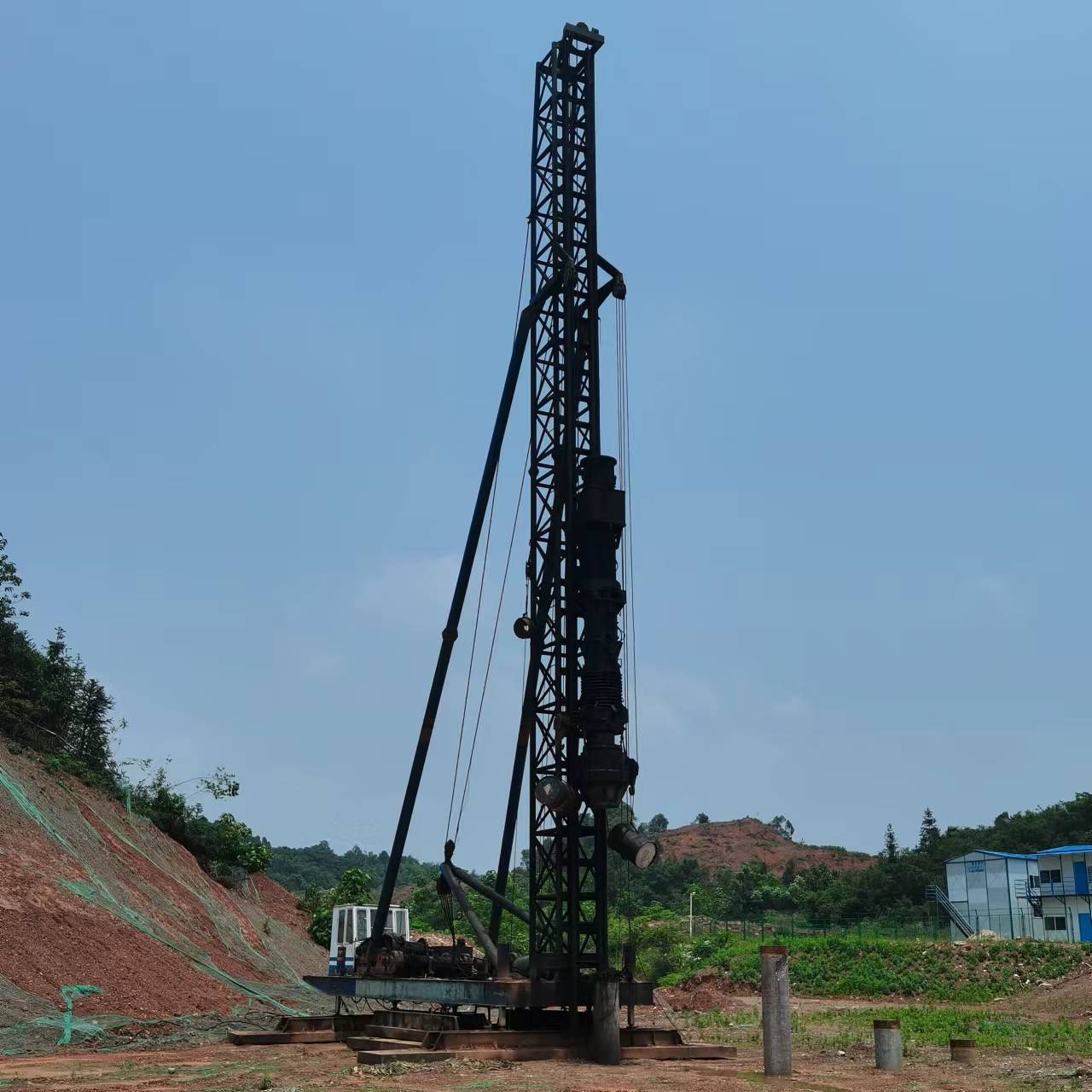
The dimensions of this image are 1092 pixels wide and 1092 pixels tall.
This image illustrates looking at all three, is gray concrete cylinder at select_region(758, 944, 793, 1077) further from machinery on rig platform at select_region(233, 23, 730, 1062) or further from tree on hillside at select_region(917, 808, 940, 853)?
tree on hillside at select_region(917, 808, 940, 853)

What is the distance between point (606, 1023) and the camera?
18406mm

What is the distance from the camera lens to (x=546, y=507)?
22719 millimetres

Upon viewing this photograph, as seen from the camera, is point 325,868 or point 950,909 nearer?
point 950,909

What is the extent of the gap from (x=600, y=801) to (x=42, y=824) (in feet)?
73.0

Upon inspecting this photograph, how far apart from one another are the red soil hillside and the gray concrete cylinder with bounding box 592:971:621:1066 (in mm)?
125935

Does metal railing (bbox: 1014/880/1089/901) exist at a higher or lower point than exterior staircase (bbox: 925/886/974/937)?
higher

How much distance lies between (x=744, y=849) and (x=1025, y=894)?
8523 cm

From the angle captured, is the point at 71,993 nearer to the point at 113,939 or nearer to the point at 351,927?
the point at 113,939

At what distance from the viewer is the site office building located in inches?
2507

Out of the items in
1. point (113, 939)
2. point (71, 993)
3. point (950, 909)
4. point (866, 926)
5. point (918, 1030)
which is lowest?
point (866, 926)

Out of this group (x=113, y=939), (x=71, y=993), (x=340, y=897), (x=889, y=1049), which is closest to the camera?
(x=889, y=1049)

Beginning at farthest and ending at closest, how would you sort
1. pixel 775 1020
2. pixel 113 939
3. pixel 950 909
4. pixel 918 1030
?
pixel 950 909
pixel 113 939
pixel 918 1030
pixel 775 1020

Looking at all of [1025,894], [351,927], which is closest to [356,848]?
[1025,894]

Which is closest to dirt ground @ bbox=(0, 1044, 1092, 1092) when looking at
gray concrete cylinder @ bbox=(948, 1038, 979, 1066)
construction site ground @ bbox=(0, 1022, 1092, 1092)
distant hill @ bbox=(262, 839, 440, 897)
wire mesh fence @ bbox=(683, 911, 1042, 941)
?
construction site ground @ bbox=(0, 1022, 1092, 1092)
